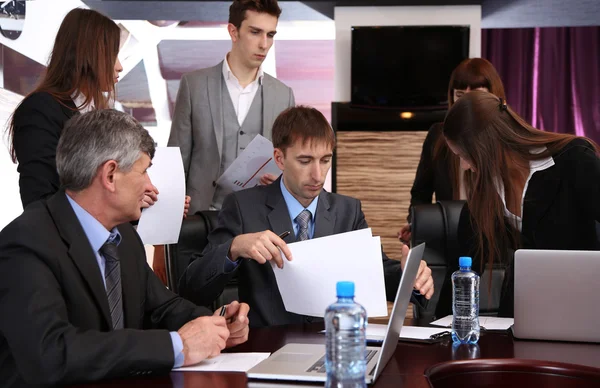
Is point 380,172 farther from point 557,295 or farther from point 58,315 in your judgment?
point 58,315

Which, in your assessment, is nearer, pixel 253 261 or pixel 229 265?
pixel 229 265

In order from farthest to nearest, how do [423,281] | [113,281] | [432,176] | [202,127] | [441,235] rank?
[432,176] < [202,127] < [441,235] < [423,281] < [113,281]

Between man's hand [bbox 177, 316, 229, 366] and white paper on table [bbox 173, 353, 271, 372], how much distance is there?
17 mm

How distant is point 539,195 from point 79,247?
134 centimetres

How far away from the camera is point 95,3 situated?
5727mm

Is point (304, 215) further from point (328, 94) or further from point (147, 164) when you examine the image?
point (328, 94)

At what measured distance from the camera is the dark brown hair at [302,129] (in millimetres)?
2334

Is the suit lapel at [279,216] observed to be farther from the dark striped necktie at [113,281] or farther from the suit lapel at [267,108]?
the suit lapel at [267,108]

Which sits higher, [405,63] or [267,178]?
[405,63]

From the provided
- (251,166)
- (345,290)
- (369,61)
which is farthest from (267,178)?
(369,61)

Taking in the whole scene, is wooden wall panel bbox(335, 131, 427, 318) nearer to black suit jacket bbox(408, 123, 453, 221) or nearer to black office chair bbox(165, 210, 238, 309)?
black suit jacket bbox(408, 123, 453, 221)

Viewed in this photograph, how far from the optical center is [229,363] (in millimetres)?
1517

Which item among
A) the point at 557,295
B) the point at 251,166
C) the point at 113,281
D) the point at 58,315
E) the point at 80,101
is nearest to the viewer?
the point at 58,315

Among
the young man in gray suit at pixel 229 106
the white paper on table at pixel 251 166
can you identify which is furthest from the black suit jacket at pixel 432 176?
the white paper on table at pixel 251 166
